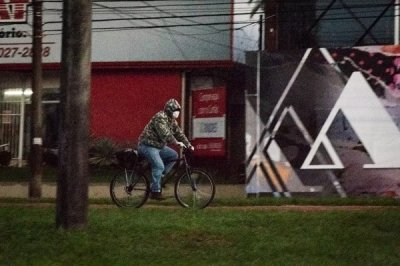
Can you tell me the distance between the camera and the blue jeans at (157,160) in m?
10.7

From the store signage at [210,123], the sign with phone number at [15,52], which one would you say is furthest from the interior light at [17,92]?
the store signage at [210,123]

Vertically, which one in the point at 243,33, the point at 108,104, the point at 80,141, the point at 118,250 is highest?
the point at 243,33

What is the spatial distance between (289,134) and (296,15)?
13911 mm

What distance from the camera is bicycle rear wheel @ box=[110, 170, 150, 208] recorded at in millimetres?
11031

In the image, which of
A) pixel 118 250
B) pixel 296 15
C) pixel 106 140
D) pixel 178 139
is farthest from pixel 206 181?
pixel 296 15

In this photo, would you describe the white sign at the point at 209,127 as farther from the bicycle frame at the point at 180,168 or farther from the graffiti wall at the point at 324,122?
the bicycle frame at the point at 180,168

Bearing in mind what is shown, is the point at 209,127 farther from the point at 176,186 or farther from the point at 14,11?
the point at 14,11

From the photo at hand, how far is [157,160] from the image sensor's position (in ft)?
35.1

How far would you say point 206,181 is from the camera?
1081 centimetres

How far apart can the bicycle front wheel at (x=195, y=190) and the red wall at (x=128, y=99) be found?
11534 millimetres

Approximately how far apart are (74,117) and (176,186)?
3.25m

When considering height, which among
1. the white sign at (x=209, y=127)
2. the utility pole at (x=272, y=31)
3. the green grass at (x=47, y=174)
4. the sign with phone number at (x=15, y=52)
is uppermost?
the utility pole at (x=272, y=31)

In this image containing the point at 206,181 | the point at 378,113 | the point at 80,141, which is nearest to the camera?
the point at 80,141

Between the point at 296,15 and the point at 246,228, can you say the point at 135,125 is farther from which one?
the point at 246,228
